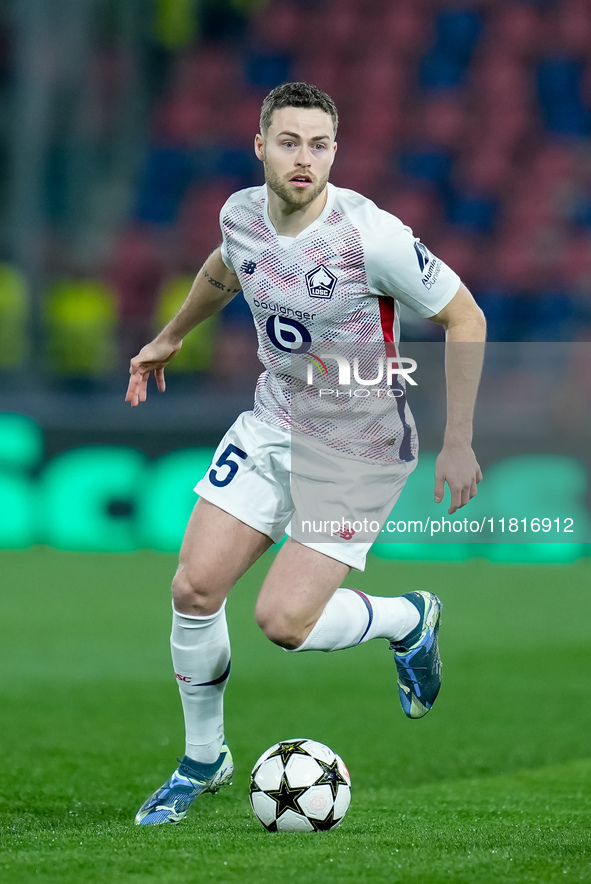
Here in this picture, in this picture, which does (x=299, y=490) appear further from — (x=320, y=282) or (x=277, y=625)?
(x=320, y=282)

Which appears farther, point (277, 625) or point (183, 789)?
point (183, 789)

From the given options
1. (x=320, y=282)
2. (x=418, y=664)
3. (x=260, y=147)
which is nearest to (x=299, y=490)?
(x=320, y=282)

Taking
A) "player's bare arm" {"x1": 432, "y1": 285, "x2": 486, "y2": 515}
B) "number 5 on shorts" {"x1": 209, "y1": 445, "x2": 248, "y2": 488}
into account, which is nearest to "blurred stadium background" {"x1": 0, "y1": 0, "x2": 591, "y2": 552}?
"number 5 on shorts" {"x1": 209, "y1": 445, "x2": 248, "y2": 488}

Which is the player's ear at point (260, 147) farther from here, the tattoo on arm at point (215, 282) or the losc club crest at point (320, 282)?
the tattoo on arm at point (215, 282)

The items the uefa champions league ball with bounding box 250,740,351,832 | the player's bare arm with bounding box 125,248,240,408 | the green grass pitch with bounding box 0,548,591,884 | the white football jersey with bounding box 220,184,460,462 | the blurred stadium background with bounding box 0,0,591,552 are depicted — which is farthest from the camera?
the blurred stadium background with bounding box 0,0,591,552

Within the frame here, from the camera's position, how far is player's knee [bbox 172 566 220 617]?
148 inches

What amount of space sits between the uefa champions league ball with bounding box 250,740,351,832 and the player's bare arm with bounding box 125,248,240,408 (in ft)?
4.34

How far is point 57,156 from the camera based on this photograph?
42.7 feet

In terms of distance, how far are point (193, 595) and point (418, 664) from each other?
2.91 feet

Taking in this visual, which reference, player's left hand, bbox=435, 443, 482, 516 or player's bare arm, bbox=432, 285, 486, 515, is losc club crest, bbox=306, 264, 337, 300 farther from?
player's left hand, bbox=435, 443, 482, 516

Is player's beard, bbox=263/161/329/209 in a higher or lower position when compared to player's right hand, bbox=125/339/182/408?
higher

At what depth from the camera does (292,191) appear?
362 cm

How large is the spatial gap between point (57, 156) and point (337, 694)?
837cm

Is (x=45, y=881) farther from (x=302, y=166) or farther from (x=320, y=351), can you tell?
(x=302, y=166)
